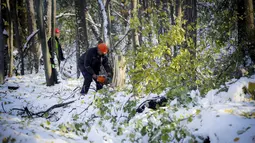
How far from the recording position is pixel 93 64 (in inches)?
259

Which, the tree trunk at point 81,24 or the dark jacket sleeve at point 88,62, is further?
the tree trunk at point 81,24

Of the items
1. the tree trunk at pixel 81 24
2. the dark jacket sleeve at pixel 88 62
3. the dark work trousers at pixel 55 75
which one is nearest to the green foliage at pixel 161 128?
the dark jacket sleeve at pixel 88 62

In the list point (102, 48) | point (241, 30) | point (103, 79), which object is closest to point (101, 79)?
point (103, 79)

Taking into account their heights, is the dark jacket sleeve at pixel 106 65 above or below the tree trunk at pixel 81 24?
below

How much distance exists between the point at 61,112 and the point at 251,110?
12.5 ft

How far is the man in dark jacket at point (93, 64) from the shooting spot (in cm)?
631

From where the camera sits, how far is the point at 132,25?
5770 mm

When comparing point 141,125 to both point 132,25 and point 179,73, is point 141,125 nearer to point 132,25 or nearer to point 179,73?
point 179,73

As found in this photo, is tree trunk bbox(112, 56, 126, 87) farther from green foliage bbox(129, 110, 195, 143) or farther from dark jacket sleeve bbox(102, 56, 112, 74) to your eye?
green foliage bbox(129, 110, 195, 143)

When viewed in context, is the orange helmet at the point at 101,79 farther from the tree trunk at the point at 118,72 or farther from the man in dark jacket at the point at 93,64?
the tree trunk at the point at 118,72

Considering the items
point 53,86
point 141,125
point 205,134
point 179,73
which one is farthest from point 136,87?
point 53,86

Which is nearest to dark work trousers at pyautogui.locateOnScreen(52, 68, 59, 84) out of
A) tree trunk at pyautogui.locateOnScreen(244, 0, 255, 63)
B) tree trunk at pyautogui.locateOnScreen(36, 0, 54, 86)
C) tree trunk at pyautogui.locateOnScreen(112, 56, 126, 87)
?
tree trunk at pyautogui.locateOnScreen(36, 0, 54, 86)

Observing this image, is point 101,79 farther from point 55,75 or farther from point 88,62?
point 55,75

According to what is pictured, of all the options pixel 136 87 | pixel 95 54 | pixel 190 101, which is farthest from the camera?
pixel 95 54
